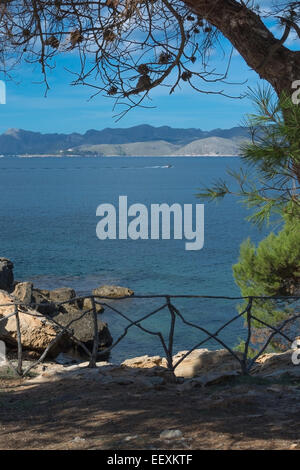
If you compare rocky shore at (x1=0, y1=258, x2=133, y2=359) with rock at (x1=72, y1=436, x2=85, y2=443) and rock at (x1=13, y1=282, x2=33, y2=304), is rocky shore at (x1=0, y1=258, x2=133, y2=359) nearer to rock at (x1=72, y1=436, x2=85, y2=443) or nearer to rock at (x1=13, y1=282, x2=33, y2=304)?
rock at (x1=13, y1=282, x2=33, y2=304)

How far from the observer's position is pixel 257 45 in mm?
5070

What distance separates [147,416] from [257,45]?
10.6 ft

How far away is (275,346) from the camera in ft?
50.8

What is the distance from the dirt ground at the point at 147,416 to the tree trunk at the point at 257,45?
265cm

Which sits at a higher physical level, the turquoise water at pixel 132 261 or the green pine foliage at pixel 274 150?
the green pine foliage at pixel 274 150

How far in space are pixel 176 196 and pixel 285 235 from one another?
61.9m

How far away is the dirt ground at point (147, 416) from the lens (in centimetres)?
379

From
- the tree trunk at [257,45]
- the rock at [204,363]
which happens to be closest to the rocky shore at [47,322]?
the rock at [204,363]

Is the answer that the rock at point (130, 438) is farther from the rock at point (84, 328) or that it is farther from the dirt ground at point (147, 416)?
the rock at point (84, 328)

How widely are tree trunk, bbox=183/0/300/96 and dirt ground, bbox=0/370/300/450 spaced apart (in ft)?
8.69

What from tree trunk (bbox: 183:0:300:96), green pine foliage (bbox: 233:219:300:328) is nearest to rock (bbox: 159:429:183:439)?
tree trunk (bbox: 183:0:300:96)

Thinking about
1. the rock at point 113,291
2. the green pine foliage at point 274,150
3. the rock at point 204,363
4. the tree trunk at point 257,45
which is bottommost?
the rock at point 113,291
